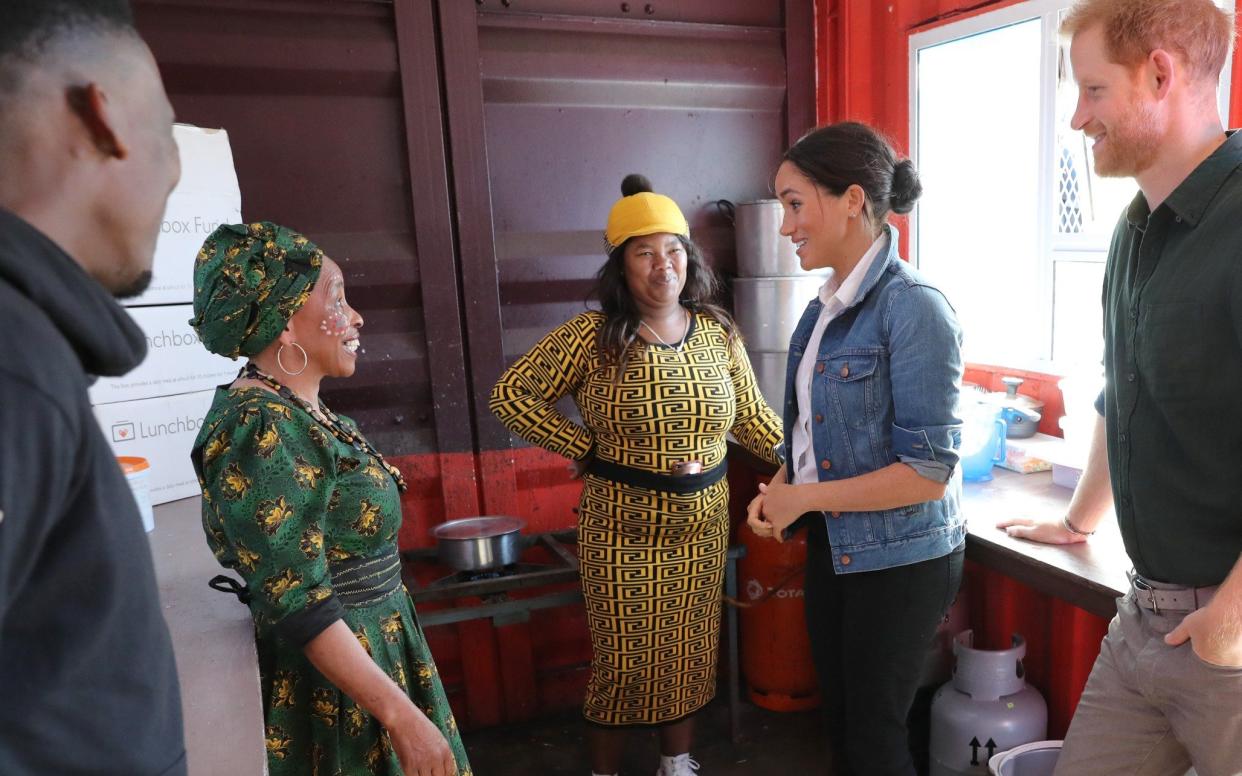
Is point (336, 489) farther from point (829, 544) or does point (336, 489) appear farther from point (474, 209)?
point (474, 209)

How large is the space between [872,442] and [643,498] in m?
0.85

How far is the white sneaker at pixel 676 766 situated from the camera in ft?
8.44

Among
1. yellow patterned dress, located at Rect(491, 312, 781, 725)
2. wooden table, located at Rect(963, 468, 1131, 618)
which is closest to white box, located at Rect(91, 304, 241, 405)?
yellow patterned dress, located at Rect(491, 312, 781, 725)

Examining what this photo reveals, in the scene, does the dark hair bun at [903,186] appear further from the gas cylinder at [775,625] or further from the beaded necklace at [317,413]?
the gas cylinder at [775,625]

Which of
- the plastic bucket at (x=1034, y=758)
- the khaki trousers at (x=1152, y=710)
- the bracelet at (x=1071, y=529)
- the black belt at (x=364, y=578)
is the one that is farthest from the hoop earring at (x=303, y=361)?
the plastic bucket at (x=1034, y=758)

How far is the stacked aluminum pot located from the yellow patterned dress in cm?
50

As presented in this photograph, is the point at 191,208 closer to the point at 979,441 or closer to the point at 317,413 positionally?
the point at 317,413

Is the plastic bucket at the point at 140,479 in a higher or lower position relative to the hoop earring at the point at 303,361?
lower

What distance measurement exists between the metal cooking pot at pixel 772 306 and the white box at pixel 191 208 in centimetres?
169

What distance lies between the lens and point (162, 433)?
2510 mm

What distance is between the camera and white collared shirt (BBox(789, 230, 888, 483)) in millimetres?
1681

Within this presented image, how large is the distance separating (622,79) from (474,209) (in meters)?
0.71

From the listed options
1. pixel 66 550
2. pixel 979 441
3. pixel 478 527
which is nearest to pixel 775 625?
pixel 979 441

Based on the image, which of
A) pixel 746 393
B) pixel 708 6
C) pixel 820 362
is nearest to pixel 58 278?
pixel 820 362
